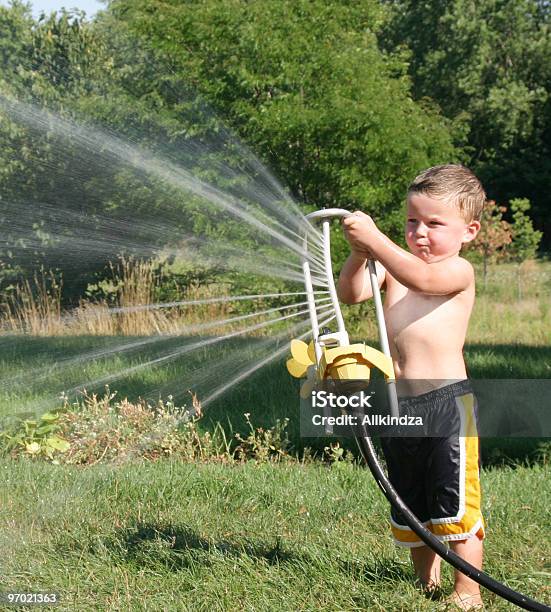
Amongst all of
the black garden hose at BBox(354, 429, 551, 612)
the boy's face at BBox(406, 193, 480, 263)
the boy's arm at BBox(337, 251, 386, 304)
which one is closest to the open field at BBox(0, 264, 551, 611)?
the black garden hose at BBox(354, 429, 551, 612)

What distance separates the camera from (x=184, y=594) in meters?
2.89

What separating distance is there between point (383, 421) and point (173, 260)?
773cm

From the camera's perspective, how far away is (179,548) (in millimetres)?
3281

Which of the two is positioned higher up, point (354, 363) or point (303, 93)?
point (303, 93)

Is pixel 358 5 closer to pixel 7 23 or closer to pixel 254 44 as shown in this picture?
pixel 254 44

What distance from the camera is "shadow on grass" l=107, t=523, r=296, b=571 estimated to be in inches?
124

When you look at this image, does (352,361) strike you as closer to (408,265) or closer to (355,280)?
(408,265)

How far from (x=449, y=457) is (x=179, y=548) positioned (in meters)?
1.19

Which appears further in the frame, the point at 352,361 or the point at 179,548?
the point at 179,548

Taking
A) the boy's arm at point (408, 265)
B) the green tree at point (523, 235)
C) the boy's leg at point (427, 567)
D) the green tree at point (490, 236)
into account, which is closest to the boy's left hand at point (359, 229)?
the boy's arm at point (408, 265)

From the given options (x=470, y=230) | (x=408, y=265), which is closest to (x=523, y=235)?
(x=470, y=230)

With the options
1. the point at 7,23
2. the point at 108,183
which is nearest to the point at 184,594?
the point at 108,183

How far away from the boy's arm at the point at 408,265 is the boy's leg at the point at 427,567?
92cm

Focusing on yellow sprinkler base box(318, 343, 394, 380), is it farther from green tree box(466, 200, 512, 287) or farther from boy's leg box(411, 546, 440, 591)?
green tree box(466, 200, 512, 287)
